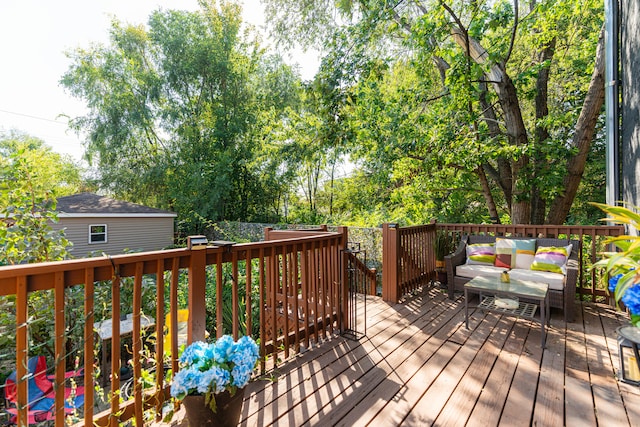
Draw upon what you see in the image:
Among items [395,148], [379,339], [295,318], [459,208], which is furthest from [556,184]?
[295,318]

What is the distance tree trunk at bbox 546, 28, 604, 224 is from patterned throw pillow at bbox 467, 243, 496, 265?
2.13 meters

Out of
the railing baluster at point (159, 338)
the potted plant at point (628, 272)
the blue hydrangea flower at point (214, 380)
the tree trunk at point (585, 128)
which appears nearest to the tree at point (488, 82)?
the tree trunk at point (585, 128)

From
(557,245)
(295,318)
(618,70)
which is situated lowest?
(295,318)

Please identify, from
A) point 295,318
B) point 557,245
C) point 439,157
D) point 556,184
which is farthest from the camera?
point 439,157

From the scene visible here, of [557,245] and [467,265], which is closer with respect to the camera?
[557,245]

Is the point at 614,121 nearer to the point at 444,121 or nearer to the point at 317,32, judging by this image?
the point at 444,121

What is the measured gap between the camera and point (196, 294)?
1.95 metres

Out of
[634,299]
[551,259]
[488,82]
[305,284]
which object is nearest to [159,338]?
[305,284]

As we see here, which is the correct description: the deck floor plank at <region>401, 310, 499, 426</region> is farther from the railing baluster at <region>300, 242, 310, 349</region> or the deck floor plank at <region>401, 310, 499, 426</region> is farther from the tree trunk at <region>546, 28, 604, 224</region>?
the tree trunk at <region>546, 28, 604, 224</region>

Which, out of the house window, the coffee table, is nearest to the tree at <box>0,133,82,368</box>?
the coffee table

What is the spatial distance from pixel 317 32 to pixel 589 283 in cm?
660

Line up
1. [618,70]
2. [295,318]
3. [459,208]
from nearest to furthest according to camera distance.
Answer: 1. [295,318]
2. [618,70]
3. [459,208]

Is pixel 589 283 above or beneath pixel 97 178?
beneath

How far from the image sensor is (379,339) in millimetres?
3100
